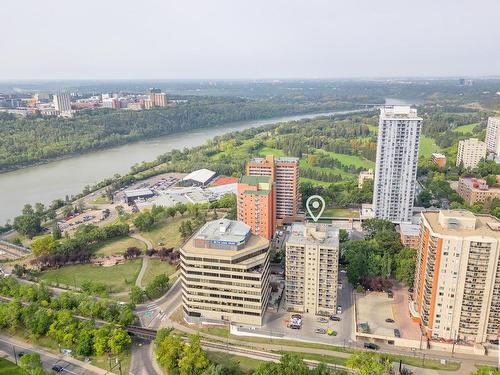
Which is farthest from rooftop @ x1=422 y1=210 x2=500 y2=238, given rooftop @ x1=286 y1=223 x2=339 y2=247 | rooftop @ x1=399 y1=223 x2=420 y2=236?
rooftop @ x1=399 y1=223 x2=420 y2=236

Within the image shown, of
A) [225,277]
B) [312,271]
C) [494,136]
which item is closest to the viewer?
[225,277]

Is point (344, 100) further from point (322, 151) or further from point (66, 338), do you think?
point (66, 338)

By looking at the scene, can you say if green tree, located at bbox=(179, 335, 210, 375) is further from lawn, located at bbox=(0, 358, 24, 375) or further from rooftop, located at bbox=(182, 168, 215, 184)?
rooftop, located at bbox=(182, 168, 215, 184)

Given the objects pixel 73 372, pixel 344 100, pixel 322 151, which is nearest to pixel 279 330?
pixel 73 372

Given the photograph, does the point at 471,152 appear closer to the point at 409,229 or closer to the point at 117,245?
the point at 409,229

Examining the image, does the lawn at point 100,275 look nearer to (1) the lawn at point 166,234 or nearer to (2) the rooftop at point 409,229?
(1) the lawn at point 166,234

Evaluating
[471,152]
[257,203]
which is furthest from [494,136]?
[257,203]

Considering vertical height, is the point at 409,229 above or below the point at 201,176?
above
